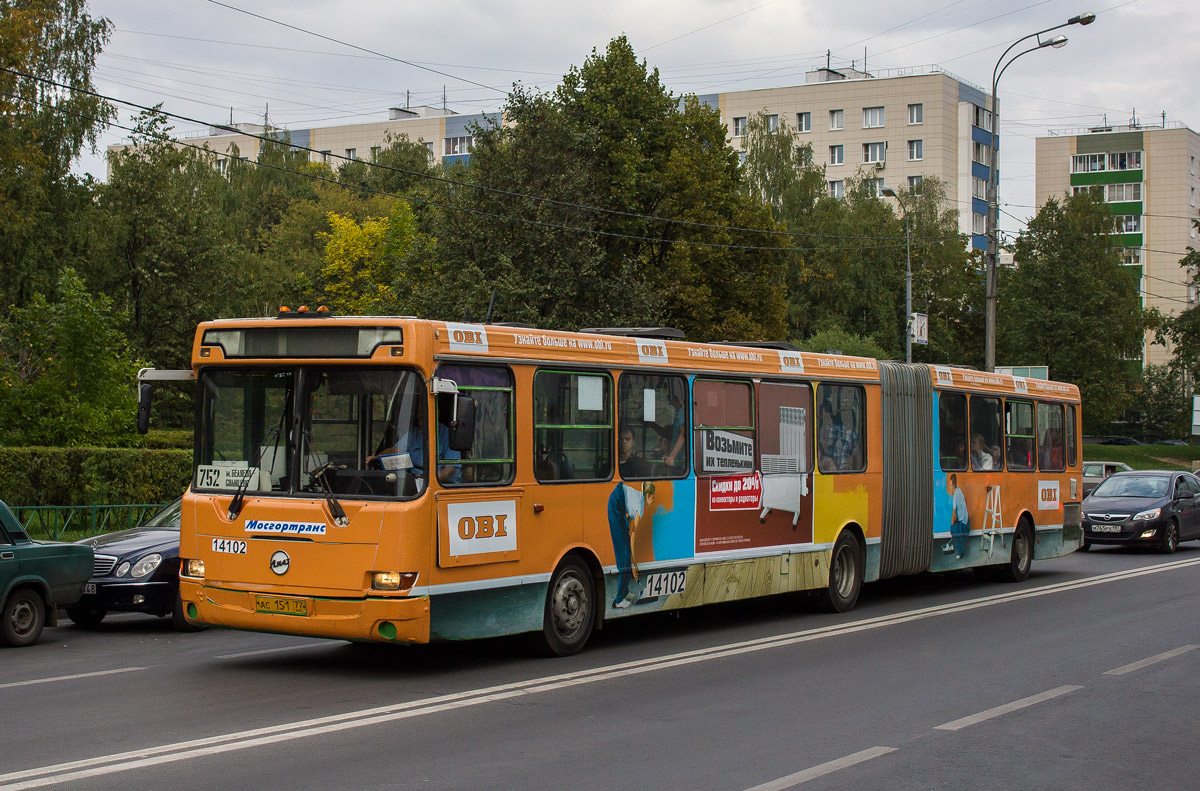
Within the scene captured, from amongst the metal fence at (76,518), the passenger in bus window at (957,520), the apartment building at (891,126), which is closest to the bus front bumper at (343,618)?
the passenger in bus window at (957,520)

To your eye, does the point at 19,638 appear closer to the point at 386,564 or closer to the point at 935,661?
the point at 386,564

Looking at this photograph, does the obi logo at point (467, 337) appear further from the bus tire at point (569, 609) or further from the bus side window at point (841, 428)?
the bus side window at point (841, 428)

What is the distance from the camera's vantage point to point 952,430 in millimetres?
17625

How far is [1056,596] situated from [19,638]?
1234 centimetres

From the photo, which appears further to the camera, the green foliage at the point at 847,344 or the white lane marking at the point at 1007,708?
the green foliage at the point at 847,344

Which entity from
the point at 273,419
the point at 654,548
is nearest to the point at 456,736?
the point at 273,419

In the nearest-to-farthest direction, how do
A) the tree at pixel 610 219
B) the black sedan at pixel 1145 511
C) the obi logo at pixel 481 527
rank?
the obi logo at pixel 481 527 → the black sedan at pixel 1145 511 → the tree at pixel 610 219

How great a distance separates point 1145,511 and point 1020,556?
23.6 ft

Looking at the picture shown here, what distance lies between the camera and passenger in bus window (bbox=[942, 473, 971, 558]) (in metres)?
17.4

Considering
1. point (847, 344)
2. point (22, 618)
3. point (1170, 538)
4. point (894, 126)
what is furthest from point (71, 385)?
point (894, 126)

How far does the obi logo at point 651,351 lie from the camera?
40.0 feet

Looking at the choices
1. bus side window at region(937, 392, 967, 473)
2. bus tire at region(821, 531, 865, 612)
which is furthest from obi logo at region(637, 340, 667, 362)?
bus side window at region(937, 392, 967, 473)

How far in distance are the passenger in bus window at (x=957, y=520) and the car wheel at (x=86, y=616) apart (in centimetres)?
1054

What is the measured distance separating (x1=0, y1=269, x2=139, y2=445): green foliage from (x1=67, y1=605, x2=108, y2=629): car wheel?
462 inches
